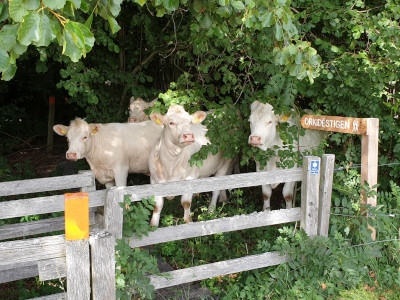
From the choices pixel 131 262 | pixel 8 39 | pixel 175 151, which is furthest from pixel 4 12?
pixel 175 151

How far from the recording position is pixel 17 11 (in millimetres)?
1828

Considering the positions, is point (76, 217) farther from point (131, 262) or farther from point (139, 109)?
point (139, 109)

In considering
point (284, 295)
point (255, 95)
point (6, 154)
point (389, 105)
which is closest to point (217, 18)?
point (255, 95)

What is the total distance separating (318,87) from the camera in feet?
17.6

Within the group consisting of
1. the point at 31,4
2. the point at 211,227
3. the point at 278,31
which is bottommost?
the point at 211,227

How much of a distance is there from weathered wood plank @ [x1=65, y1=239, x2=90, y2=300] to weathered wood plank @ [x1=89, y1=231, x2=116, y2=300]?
2.4 inches

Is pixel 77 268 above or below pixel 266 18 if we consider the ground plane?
below

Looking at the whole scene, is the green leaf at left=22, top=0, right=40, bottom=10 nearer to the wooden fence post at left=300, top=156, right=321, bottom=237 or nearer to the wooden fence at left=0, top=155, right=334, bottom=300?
the wooden fence at left=0, top=155, right=334, bottom=300

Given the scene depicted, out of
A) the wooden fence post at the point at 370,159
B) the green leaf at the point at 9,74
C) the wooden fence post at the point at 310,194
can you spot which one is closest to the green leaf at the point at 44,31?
the green leaf at the point at 9,74

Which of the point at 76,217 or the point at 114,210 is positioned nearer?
the point at 76,217

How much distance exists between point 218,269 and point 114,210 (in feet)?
3.62

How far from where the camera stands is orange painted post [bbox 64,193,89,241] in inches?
91.1

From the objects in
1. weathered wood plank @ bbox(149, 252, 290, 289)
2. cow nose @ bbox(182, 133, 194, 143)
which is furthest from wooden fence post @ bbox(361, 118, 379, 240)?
cow nose @ bbox(182, 133, 194, 143)

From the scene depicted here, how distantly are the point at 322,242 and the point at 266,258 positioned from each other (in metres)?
0.52
